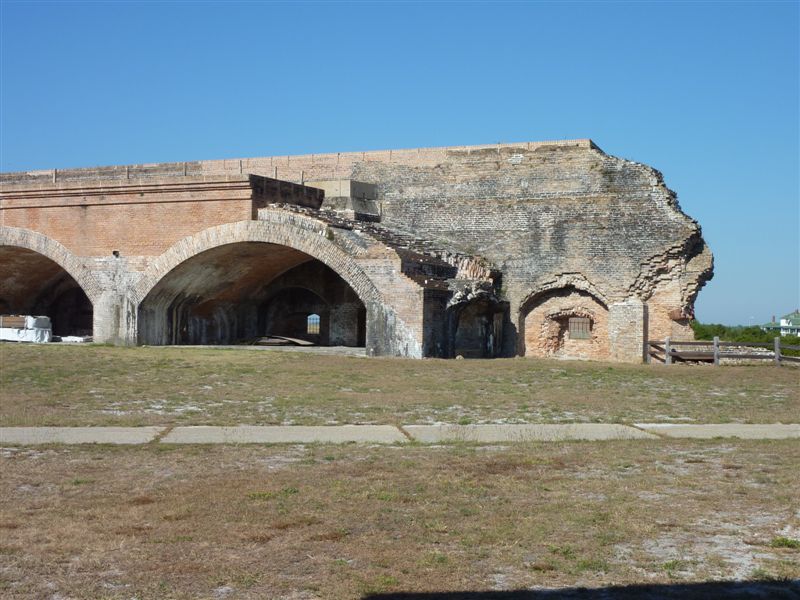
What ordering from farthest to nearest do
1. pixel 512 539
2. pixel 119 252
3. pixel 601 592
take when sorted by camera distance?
pixel 119 252 → pixel 512 539 → pixel 601 592

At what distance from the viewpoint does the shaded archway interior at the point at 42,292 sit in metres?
26.4

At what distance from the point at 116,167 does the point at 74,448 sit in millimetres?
21535

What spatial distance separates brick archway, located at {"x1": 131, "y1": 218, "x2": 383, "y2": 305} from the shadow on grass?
1562 cm

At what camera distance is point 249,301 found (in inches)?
1054

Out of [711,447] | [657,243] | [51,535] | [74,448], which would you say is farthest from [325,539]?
[657,243]

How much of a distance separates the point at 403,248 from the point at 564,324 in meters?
4.58

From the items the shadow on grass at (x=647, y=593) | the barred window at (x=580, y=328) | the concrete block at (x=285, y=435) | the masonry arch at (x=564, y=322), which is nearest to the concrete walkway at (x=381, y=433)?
the concrete block at (x=285, y=435)

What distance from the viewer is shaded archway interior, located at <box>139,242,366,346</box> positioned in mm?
23516

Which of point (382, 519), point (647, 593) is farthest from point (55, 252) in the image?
point (647, 593)

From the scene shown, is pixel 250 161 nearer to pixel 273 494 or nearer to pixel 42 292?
pixel 42 292

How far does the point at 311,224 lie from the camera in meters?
21.2

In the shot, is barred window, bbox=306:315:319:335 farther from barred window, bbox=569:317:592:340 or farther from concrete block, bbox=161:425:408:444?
concrete block, bbox=161:425:408:444

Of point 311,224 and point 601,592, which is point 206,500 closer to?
point 601,592

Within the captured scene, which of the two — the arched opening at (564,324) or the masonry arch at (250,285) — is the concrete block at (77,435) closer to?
the masonry arch at (250,285)
